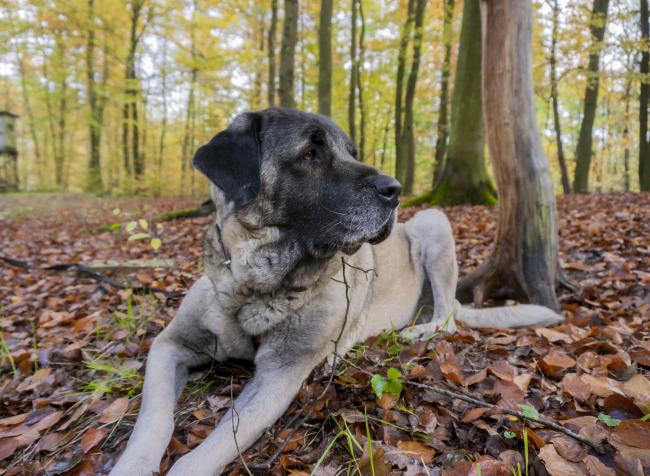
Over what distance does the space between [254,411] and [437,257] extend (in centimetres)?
242

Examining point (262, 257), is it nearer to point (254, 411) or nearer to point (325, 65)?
point (254, 411)

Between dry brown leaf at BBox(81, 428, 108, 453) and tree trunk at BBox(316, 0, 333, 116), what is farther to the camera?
tree trunk at BBox(316, 0, 333, 116)

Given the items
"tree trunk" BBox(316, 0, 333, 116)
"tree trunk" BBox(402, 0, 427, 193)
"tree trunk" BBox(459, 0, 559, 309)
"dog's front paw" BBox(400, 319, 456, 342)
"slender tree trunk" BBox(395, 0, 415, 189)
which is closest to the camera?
"dog's front paw" BBox(400, 319, 456, 342)

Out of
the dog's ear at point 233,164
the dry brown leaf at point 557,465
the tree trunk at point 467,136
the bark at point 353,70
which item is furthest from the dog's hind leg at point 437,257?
the bark at point 353,70

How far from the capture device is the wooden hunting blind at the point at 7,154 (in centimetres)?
1893

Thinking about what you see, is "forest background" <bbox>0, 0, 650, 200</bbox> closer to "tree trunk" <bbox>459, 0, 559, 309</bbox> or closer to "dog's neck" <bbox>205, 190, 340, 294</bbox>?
"tree trunk" <bbox>459, 0, 559, 309</bbox>

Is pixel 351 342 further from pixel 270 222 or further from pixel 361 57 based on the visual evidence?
A: pixel 361 57

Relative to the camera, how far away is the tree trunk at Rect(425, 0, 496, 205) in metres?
8.70

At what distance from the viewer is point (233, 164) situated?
2.35 meters

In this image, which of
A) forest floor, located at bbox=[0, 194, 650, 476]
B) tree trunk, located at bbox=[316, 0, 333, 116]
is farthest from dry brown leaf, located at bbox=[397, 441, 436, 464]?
tree trunk, located at bbox=[316, 0, 333, 116]

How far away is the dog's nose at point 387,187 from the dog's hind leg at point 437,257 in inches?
60.0

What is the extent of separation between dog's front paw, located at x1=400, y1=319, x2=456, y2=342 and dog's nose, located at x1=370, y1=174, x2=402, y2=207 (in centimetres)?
113

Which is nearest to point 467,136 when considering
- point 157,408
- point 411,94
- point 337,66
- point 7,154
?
point 411,94

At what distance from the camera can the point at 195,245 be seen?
6.74 meters
